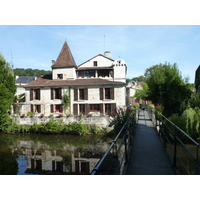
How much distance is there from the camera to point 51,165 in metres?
11.5

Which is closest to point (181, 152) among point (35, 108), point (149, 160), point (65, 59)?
point (149, 160)

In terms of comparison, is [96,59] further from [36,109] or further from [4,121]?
[4,121]

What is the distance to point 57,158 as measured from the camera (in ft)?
41.8

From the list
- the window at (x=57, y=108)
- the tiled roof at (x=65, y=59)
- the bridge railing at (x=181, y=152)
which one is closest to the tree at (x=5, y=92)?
the window at (x=57, y=108)

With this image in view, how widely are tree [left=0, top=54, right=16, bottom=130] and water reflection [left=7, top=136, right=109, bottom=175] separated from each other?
437 cm

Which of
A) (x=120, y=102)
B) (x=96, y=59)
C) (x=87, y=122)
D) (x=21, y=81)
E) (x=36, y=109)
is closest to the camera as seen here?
(x=87, y=122)

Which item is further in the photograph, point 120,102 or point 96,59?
point 96,59

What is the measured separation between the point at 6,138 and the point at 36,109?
5642 millimetres

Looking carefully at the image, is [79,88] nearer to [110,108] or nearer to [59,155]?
[110,108]

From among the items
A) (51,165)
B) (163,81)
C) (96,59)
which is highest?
(96,59)

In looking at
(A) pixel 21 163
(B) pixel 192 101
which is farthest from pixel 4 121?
(B) pixel 192 101

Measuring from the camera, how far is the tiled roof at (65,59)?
24.3 meters

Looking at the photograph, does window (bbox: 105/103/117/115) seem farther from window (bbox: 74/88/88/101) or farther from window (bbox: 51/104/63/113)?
window (bbox: 51/104/63/113)

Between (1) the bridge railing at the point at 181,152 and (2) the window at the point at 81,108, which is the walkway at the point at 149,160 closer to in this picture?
(1) the bridge railing at the point at 181,152
